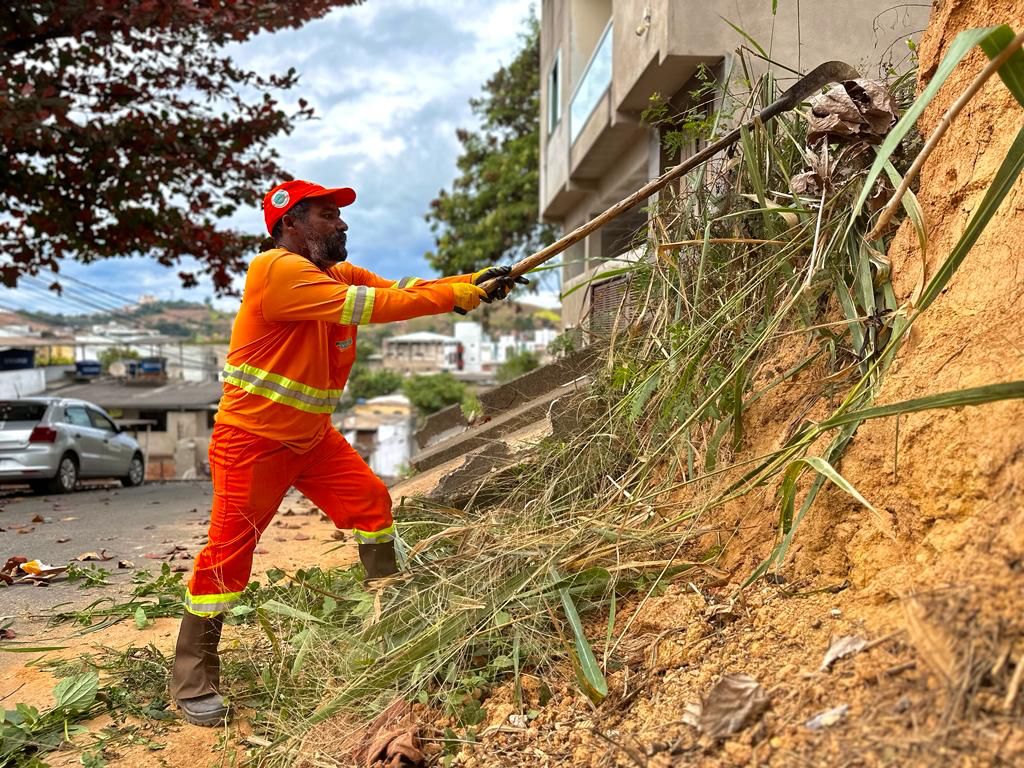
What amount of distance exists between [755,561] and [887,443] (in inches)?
21.4

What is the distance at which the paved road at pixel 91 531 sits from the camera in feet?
14.6

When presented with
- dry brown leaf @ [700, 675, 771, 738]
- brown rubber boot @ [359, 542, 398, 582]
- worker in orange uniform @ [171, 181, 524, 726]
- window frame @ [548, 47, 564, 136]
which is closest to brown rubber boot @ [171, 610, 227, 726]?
worker in orange uniform @ [171, 181, 524, 726]

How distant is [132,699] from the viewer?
9.82 feet

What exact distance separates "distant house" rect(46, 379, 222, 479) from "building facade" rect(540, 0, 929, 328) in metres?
18.5

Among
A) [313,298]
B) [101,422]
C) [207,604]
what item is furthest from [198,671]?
[101,422]

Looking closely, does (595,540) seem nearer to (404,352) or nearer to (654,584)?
(654,584)

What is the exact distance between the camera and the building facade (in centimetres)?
550

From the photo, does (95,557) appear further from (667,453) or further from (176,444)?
(176,444)

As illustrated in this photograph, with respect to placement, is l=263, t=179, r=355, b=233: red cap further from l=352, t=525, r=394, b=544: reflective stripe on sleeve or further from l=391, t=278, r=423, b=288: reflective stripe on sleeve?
l=352, t=525, r=394, b=544: reflective stripe on sleeve

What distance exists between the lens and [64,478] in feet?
37.4

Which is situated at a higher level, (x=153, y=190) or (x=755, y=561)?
(x=153, y=190)

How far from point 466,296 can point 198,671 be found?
179 centimetres

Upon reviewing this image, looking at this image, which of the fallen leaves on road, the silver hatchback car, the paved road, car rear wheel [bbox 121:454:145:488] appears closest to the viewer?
the paved road

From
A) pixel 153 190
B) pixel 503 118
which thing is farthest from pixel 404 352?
pixel 153 190
